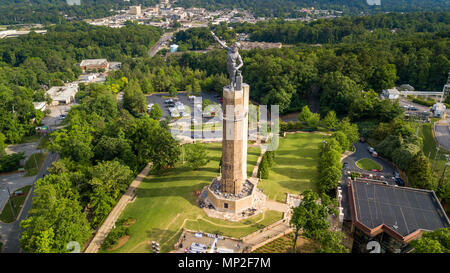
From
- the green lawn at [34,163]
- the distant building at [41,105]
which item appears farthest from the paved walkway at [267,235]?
the distant building at [41,105]

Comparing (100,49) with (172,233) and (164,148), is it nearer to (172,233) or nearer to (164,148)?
(164,148)

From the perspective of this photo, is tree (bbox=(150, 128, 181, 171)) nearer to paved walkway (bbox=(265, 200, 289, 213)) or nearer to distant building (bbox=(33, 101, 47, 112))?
paved walkway (bbox=(265, 200, 289, 213))

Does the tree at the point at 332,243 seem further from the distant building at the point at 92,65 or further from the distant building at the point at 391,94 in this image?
the distant building at the point at 92,65

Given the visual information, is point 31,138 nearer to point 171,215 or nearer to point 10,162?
point 10,162

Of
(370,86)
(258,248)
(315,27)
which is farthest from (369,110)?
(315,27)

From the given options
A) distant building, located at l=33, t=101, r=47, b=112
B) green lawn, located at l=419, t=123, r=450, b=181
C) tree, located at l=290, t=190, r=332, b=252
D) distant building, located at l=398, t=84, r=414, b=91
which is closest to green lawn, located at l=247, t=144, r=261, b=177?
tree, located at l=290, t=190, r=332, b=252

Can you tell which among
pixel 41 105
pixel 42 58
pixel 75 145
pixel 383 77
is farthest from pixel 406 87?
pixel 42 58

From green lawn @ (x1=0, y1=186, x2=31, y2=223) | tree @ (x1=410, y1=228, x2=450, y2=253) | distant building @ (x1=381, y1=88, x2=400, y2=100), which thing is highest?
distant building @ (x1=381, y1=88, x2=400, y2=100)
